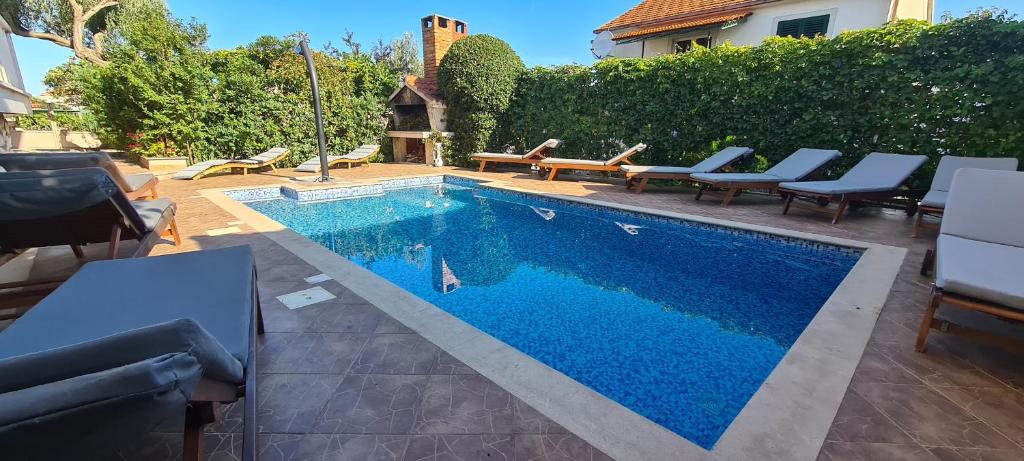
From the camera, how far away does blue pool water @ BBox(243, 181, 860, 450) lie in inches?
112

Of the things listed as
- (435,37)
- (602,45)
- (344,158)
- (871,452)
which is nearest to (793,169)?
(871,452)

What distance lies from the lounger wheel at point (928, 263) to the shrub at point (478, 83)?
33.1ft

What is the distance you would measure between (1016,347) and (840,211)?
4127mm

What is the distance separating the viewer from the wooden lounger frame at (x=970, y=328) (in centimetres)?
222

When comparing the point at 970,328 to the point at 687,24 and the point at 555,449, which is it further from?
the point at 687,24

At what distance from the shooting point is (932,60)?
6.34 m

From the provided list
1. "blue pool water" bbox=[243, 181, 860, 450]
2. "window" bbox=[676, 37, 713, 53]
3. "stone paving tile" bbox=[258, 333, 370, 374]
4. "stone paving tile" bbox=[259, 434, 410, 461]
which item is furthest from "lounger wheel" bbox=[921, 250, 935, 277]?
"window" bbox=[676, 37, 713, 53]

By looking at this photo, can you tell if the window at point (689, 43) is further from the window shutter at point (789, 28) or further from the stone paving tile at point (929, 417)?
the stone paving tile at point (929, 417)

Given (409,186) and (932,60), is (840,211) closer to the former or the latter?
(932,60)

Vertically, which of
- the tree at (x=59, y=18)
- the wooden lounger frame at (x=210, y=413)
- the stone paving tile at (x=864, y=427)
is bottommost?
the stone paving tile at (x=864, y=427)

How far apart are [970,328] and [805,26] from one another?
512 inches

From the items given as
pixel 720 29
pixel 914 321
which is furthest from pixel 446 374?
pixel 720 29

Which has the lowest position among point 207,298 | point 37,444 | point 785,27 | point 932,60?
point 207,298

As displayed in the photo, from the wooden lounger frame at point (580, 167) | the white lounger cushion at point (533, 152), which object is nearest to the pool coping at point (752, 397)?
the wooden lounger frame at point (580, 167)
